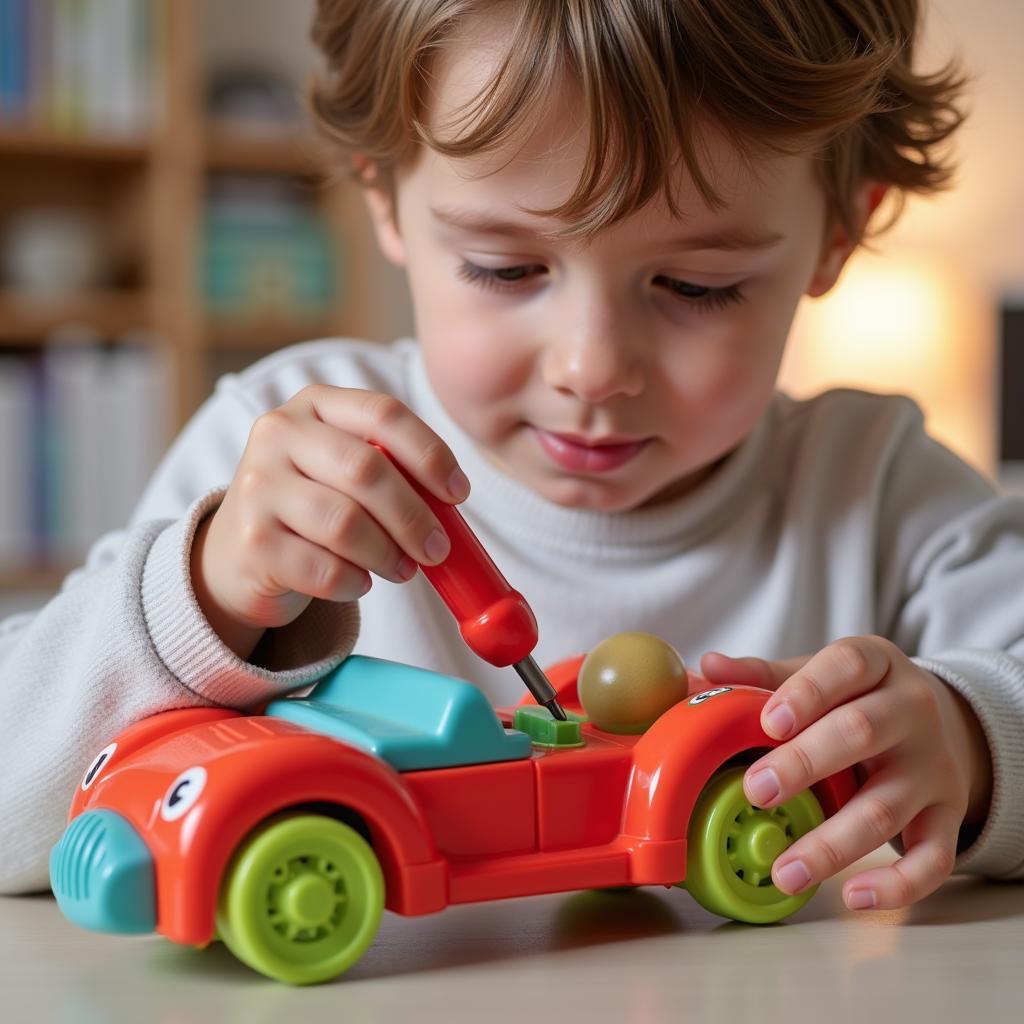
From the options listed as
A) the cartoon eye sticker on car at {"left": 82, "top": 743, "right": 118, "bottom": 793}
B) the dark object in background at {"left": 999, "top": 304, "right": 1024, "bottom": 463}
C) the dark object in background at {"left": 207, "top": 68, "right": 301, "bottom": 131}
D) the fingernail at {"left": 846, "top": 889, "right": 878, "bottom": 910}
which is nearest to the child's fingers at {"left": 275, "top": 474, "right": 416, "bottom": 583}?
the cartoon eye sticker on car at {"left": 82, "top": 743, "right": 118, "bottom": 793}

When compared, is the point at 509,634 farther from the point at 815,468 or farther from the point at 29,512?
the point at 29,512

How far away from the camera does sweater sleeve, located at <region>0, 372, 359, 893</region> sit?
2.17 feet

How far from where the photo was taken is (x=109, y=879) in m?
0.50

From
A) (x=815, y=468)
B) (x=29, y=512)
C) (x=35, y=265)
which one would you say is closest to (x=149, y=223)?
(x=35, y=265)

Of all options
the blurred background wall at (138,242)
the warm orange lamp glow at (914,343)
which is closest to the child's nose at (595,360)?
the blurred background wall at (138,242)

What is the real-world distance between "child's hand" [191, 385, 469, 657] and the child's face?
0.18 m

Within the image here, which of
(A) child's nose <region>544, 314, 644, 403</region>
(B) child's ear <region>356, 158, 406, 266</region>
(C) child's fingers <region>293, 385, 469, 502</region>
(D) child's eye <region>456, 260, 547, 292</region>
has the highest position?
(B) child's ear <region>356, 158, 406, 266</region>

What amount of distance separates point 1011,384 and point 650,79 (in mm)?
3329

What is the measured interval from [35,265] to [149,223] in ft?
0.68

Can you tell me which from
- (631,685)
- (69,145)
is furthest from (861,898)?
(69,145)

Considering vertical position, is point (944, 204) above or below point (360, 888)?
above

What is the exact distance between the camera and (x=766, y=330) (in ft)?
2.84

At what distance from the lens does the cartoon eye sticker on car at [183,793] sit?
0.50 meters

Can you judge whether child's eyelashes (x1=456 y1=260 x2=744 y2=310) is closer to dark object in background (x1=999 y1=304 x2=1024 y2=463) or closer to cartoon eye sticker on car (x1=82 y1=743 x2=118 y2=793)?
cartoon eye sticker on car (x1=82 y1=743 x2=118 y2=793)
